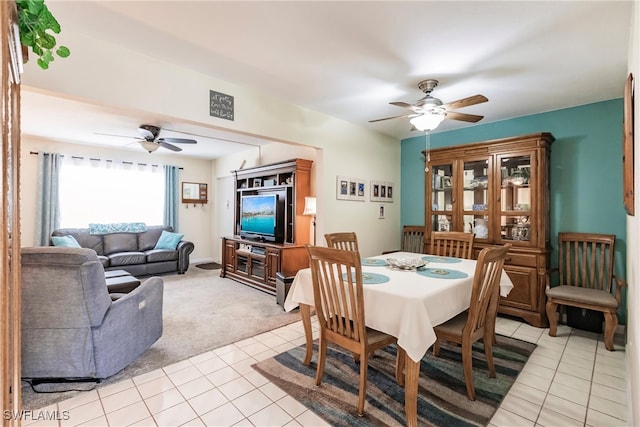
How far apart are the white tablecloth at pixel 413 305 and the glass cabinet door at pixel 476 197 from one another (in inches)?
66.9

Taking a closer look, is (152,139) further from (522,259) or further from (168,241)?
(522,259)

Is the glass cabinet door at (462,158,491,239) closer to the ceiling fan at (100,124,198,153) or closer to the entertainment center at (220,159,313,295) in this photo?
the entertainment center at (220,159,313,295)

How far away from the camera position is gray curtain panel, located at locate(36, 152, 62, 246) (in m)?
4.98

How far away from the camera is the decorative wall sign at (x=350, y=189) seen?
12.9 feet

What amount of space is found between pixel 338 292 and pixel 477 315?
0.93 m

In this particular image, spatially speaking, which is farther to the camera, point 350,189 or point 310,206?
point 310,206

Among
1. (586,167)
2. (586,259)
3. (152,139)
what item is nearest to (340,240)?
(586,259)

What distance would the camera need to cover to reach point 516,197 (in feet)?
11.3

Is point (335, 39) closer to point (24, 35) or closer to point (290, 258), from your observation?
point (24, 35)

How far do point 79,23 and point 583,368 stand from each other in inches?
178

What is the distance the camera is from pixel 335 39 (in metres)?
2.10

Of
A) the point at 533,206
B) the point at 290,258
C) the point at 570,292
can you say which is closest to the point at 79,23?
the point at 290,258

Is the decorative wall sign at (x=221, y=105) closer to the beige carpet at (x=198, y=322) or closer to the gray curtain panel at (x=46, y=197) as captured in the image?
the beige carpet at (x=198, y=322)

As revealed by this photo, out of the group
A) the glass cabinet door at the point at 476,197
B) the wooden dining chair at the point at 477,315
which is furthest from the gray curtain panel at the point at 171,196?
the wooden dining chair at the point at 477,315
